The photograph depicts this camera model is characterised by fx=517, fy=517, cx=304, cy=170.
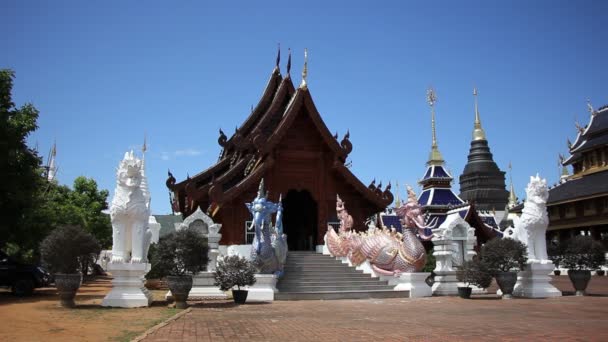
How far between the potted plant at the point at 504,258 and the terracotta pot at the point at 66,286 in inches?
388

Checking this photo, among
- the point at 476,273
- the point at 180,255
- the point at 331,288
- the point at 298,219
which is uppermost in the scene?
the point at 298,219

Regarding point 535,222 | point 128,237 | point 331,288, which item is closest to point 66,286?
point 128,237

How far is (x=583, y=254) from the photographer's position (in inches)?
551

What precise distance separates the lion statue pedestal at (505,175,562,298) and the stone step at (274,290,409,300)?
10.4 ft

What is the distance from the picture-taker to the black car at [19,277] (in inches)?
566

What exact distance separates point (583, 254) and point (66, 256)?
1298cm

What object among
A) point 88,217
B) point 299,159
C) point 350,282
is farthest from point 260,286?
point 88,217

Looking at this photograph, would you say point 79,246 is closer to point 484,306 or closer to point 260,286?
point 260,286

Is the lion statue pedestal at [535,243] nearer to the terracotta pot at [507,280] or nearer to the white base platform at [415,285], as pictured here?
the terracotta pot at [507,280]

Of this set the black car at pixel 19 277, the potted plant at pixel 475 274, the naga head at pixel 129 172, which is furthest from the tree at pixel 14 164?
the potted plant at pixel 475 274

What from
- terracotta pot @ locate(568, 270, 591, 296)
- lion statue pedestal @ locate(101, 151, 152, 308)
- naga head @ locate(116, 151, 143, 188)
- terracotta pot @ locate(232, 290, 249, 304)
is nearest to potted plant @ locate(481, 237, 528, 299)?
terracotta pot @ locate(568, 270, 591, 296)

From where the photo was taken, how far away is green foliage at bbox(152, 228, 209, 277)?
1148cm

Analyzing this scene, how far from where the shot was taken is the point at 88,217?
2758cm

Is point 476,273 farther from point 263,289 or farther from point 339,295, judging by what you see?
point 263,289
